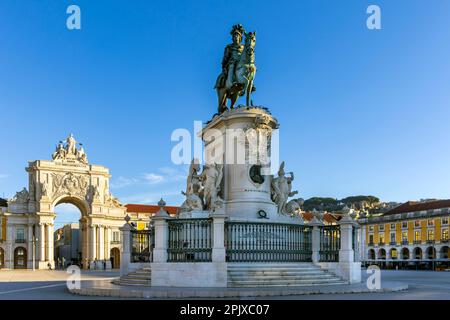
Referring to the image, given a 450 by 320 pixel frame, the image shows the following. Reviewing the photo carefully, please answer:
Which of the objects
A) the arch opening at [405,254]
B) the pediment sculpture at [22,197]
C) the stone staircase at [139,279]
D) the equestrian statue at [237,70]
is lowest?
the arch opening at [405,254]

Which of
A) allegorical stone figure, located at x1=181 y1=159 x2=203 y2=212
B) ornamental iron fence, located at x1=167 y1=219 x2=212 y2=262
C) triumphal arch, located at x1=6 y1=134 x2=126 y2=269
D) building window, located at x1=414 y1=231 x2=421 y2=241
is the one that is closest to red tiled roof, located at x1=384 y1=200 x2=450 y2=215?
building window, located at x1=414 y1=231 x2=421 y2=241

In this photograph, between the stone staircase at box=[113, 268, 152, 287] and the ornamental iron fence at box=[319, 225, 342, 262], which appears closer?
the stone staircase at box=[113, 268, 152, 287]

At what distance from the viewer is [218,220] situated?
1409 centimetres

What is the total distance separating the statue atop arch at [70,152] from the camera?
253 feet

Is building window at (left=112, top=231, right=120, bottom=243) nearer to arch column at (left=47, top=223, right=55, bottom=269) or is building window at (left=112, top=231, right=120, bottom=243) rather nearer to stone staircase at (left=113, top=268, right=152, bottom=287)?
arch column at (left=47, top=223, right=55, bottom=269)

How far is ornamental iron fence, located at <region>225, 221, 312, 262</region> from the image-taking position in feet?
48.3

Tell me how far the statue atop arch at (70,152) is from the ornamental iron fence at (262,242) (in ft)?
217

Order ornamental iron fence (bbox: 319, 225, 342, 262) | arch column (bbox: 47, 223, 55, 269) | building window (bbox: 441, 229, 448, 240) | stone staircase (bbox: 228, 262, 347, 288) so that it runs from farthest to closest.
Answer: building window (bbox: 441, 229, 448, 240)
arch column (bbox: 47, 223, 55, 269)
ornamental iron fence (bbox: 319, 225, 342, 262)
stone staircase (bbox: 228, 262, 347, 288)

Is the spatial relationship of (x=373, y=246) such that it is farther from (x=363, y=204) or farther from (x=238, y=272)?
(x=238, y=272)

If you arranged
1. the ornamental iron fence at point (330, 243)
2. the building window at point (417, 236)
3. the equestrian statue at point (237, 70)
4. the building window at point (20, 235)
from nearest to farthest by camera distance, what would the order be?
the ornamental iron fence at point (330, 243) → the equestrian statue at point (237, 70) → the building window at point (20, 235) → the building window at point (417, 236)

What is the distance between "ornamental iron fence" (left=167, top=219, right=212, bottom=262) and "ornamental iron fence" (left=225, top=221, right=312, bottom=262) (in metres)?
0.65

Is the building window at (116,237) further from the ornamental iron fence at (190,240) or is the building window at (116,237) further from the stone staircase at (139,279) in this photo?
the ornamental iron fence at (190,240)

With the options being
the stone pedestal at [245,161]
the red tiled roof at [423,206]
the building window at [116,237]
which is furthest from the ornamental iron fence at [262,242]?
the building window at [116,237]
